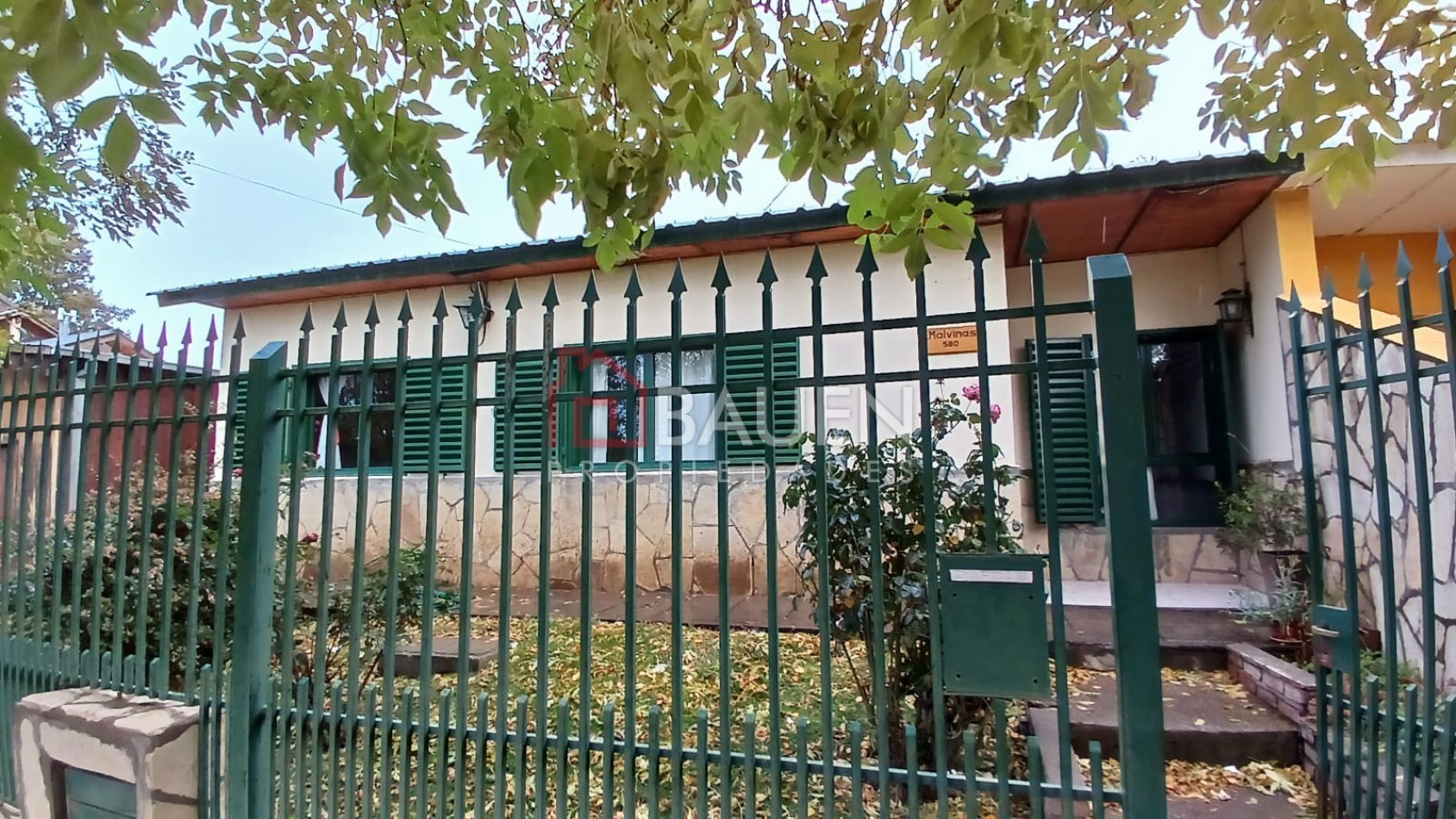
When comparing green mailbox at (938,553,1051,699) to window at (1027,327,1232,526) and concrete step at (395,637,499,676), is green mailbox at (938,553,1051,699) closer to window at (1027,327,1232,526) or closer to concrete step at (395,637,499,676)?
concrete step at (395,637,499,676)

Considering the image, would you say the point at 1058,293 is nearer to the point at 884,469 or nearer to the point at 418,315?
the point at 884,469

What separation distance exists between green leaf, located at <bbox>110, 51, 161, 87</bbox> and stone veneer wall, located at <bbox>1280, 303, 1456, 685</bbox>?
3.27m

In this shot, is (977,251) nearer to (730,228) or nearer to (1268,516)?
(730,228)

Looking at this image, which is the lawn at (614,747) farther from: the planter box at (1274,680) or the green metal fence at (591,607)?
the planter box at (1274,680)

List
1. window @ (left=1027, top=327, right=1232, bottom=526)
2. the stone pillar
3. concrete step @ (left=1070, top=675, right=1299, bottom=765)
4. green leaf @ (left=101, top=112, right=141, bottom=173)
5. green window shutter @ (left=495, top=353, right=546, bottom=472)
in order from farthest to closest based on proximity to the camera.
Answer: green window shutter @ (left=495, top=353, right=546, bottom=472), window @ (left=1027, top=327, right=1232, bottom=526), concrete step @ (left=1070, top=675, right=1299, bottom=765), the stone pillar, green leaf @ (left=101, top=112, right=141, bottom=173)

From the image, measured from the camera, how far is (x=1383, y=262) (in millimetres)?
6035

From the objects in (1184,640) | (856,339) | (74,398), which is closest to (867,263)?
(74,398)

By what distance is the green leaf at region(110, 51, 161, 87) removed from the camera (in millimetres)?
1174

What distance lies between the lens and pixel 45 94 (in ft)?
3.66

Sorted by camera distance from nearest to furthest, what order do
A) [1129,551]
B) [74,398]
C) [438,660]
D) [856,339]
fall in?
1. [1129,551]
2. [74,398]
3. [438,660]
4. [856,339]

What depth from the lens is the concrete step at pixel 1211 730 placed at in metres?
3.03

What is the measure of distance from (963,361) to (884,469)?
3113mm

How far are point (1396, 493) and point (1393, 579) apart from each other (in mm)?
1962

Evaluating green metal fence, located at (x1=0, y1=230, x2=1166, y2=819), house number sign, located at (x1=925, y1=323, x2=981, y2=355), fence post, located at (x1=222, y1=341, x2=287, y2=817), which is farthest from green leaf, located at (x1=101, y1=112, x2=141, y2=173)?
house number sign, located at (x1=925, y1=323, x2=981, y2=355)
